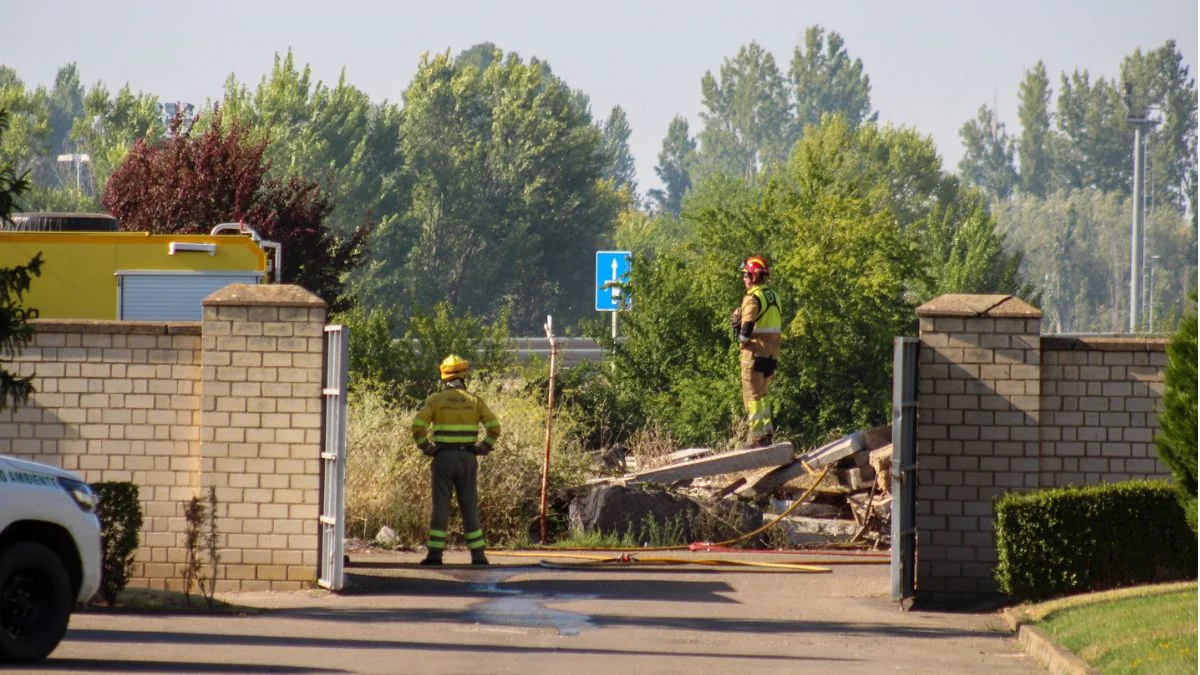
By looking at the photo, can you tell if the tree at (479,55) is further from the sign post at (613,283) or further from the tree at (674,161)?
the sign post at (613,283)

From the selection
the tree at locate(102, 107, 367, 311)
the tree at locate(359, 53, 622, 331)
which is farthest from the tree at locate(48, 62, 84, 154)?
the tree at locate(102, 107, 367, 311)

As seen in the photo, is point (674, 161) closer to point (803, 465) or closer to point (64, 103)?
point (64, 103)

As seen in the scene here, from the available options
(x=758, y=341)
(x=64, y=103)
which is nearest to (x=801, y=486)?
(x=758, y=341)

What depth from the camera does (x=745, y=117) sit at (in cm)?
14438

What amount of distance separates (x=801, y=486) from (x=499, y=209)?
2261 inches

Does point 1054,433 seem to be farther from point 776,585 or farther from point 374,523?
point 374,523

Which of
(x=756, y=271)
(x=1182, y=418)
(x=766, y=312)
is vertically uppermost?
(x=756, y=271)

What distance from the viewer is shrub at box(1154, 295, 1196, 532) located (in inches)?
437

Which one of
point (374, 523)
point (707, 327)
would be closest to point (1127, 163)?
point (707, 327)

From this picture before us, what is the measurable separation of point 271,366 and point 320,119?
6188 cm

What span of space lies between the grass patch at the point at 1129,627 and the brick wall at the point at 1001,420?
1.17m

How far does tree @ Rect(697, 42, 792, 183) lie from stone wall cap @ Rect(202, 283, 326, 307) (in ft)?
422

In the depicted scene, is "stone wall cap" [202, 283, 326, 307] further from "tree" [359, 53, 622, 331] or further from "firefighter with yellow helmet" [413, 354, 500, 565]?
"tree" [359, 53, 622, 331]

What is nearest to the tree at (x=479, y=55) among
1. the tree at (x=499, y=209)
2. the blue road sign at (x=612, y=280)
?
the tree at (x=499, y=209)
